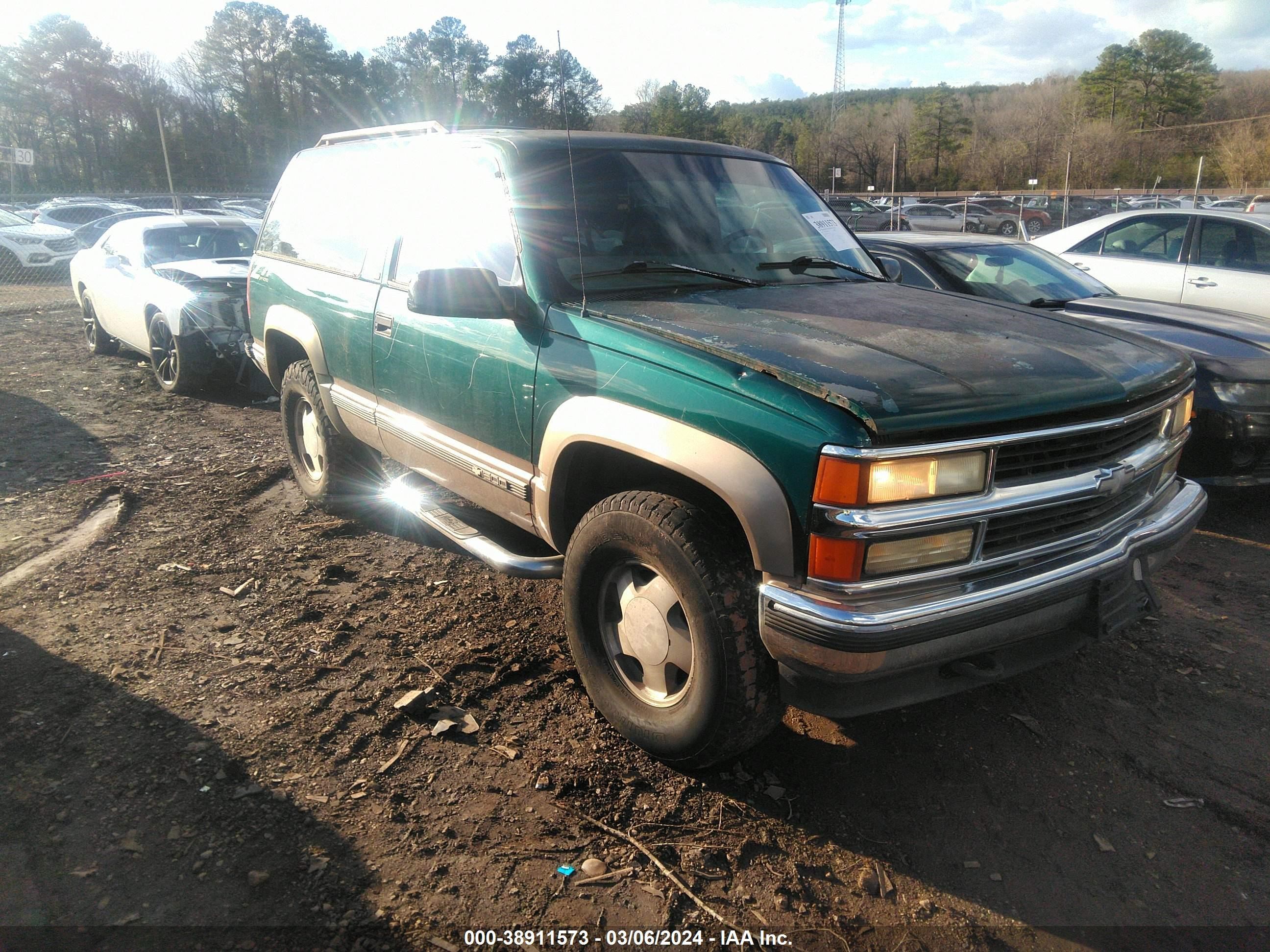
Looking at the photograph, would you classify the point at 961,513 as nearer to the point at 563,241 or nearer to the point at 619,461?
the point at 619,461

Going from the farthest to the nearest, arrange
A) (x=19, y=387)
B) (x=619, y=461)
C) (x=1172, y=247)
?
(x=19, y=387), (x=1172, y=247), (x=619, y=461)

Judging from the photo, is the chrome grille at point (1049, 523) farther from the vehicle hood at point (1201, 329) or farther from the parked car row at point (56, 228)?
the parked car row at point (56, 228)

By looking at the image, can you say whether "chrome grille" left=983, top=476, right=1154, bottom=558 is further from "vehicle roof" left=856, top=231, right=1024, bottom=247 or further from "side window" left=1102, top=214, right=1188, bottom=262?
"side window" left=1102, top=214, right=1188, bottom=262

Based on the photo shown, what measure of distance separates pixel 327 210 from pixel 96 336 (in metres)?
7.20

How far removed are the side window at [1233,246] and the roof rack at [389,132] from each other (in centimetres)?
677

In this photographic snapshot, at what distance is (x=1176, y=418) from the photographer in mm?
3064

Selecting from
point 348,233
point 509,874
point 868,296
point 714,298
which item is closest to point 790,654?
point 509,874

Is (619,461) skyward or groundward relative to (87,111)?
groundward

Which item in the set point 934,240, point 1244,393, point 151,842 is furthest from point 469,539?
point 934,240

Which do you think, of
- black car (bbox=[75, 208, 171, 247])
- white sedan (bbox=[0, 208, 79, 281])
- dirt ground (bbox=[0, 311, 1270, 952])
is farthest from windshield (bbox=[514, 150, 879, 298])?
white sedan (bbox=[0, 208, 79, 281])

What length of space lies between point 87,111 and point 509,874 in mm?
61114

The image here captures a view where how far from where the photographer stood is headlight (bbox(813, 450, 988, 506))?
7.00 feet

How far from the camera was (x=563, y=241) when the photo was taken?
323 centimetres

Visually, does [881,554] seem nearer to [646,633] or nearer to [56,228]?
[646,633]
